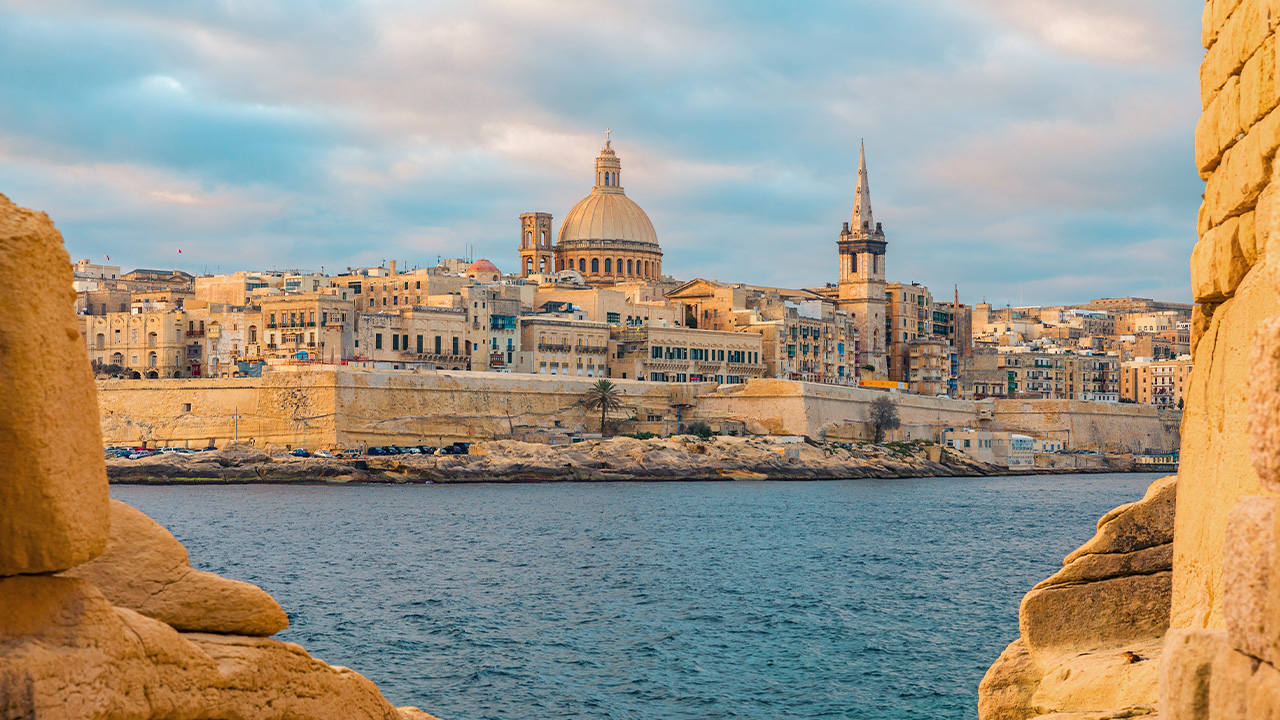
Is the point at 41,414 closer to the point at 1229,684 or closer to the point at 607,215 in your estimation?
the point at 1229,684

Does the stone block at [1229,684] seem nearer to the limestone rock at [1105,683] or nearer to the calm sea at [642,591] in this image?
the limestone rock at [1105,683]

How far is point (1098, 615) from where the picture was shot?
843 cm

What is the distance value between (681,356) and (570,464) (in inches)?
637

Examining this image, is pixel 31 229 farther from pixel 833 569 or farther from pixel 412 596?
pixel 833 569

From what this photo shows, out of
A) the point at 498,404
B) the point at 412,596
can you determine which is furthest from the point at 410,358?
the point at 412,596

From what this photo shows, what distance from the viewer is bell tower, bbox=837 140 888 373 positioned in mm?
91188

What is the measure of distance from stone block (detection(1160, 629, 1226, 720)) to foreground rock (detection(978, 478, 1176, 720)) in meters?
4.34

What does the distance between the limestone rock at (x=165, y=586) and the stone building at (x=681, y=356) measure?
219 feet

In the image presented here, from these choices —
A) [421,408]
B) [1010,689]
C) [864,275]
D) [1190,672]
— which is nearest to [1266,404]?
[1190,672]

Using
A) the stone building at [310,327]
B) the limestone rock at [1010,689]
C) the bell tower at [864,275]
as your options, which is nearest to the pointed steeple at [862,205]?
the bell tower at [864,275]

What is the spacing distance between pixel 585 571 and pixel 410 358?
38080 mm

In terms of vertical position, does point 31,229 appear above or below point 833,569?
above

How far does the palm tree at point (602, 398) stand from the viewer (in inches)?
2537

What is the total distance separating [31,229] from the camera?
412cm
